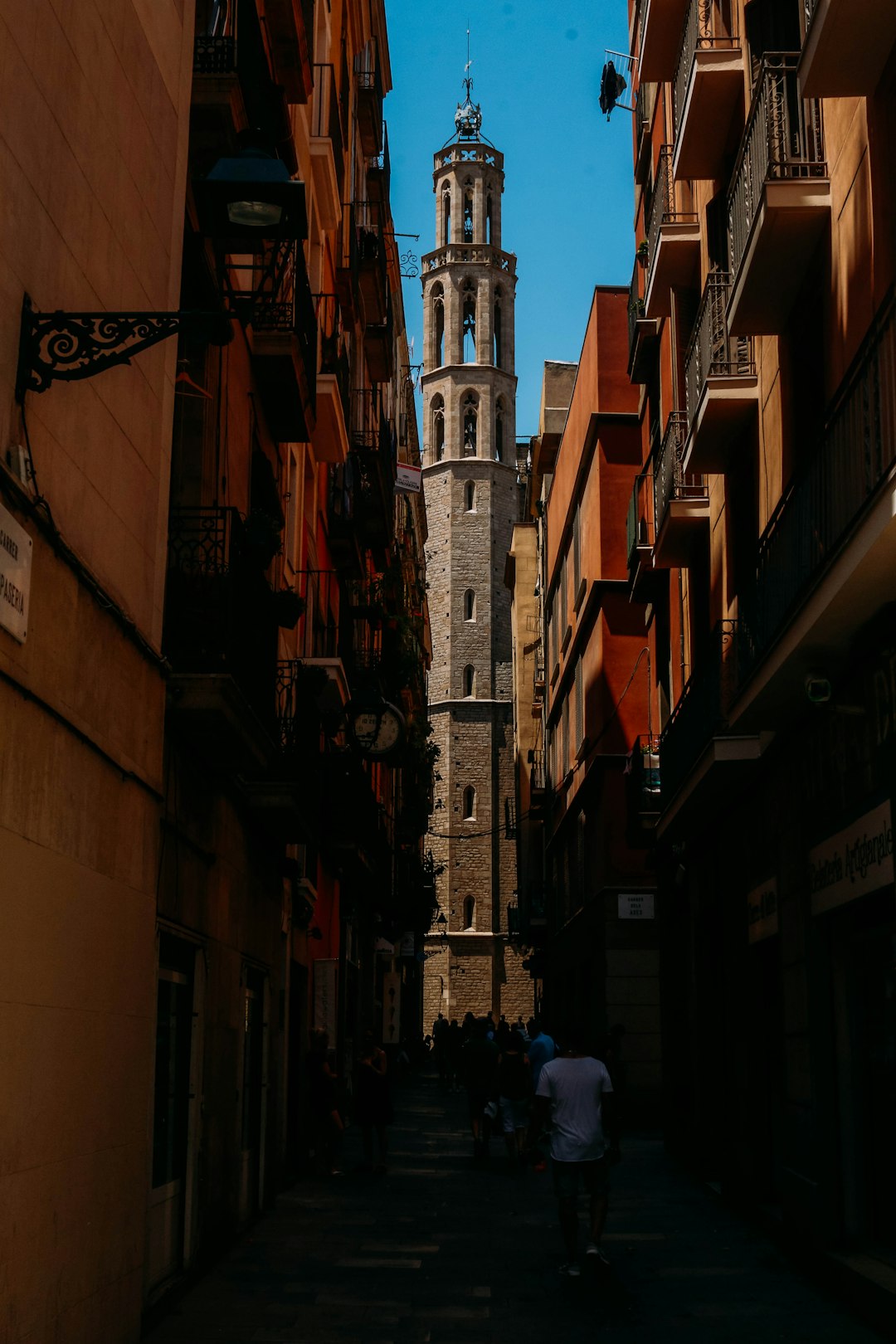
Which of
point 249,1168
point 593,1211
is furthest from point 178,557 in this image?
point 249,1168

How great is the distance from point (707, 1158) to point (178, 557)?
1020 cm

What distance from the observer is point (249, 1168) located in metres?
14.0

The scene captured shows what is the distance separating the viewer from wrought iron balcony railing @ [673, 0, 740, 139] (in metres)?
14.5

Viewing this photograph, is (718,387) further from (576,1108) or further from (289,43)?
(576,1108)

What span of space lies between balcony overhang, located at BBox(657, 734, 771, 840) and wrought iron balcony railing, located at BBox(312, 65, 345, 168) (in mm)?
9241

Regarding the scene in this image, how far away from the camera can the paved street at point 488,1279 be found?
30.0ft

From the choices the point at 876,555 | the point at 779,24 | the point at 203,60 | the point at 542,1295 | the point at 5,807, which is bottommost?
the point at 542,1295

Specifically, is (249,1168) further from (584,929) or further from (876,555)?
(584,929)

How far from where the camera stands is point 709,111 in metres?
14.4

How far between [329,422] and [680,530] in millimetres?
4278

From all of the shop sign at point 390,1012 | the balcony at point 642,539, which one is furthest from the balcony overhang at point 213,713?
the shop sign at point 390,1012

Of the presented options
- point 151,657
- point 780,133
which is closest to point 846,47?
point 780,133

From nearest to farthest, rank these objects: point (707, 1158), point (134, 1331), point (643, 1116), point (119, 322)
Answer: point (119, 322) → point (134, 1331) → point (707, 1158) → point (643, 1116)

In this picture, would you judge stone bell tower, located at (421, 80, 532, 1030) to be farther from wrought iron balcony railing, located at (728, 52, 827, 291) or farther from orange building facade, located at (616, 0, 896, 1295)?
wrought iron balcony railing, located at (728, 52, 827, 291)
